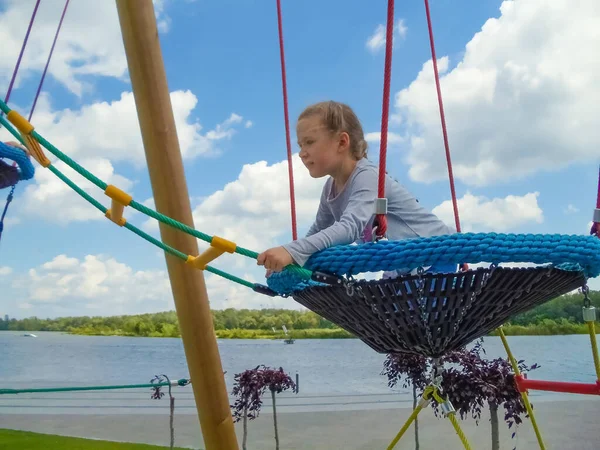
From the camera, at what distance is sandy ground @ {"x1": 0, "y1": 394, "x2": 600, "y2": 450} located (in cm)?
581

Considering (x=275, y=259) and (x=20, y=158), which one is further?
(x=20, y=158)

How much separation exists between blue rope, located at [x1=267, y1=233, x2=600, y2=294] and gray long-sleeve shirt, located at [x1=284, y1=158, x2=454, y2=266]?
0.03 metres

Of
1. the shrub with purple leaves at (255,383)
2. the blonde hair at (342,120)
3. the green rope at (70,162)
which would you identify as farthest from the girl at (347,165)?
the shrub with purple leaves at (255,383)

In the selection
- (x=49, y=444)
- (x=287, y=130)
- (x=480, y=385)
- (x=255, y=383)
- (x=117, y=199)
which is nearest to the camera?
(x=117, y=199)

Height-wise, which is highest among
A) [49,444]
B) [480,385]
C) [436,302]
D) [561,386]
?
[436,302]

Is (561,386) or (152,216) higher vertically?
(152,216)

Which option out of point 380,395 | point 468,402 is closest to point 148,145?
point 468,402

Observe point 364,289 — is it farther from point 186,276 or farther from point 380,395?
point 380,395

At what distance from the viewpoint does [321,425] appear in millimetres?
6824

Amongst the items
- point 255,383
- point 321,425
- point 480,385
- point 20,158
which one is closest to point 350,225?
point 20,158

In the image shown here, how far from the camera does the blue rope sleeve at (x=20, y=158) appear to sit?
4.86ft

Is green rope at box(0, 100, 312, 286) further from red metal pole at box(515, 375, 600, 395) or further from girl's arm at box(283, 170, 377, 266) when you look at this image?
red metal pole at box(515, 375, 600, 395)

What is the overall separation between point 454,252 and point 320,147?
1.21 feet

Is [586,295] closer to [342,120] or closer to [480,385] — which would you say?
[342,120]
